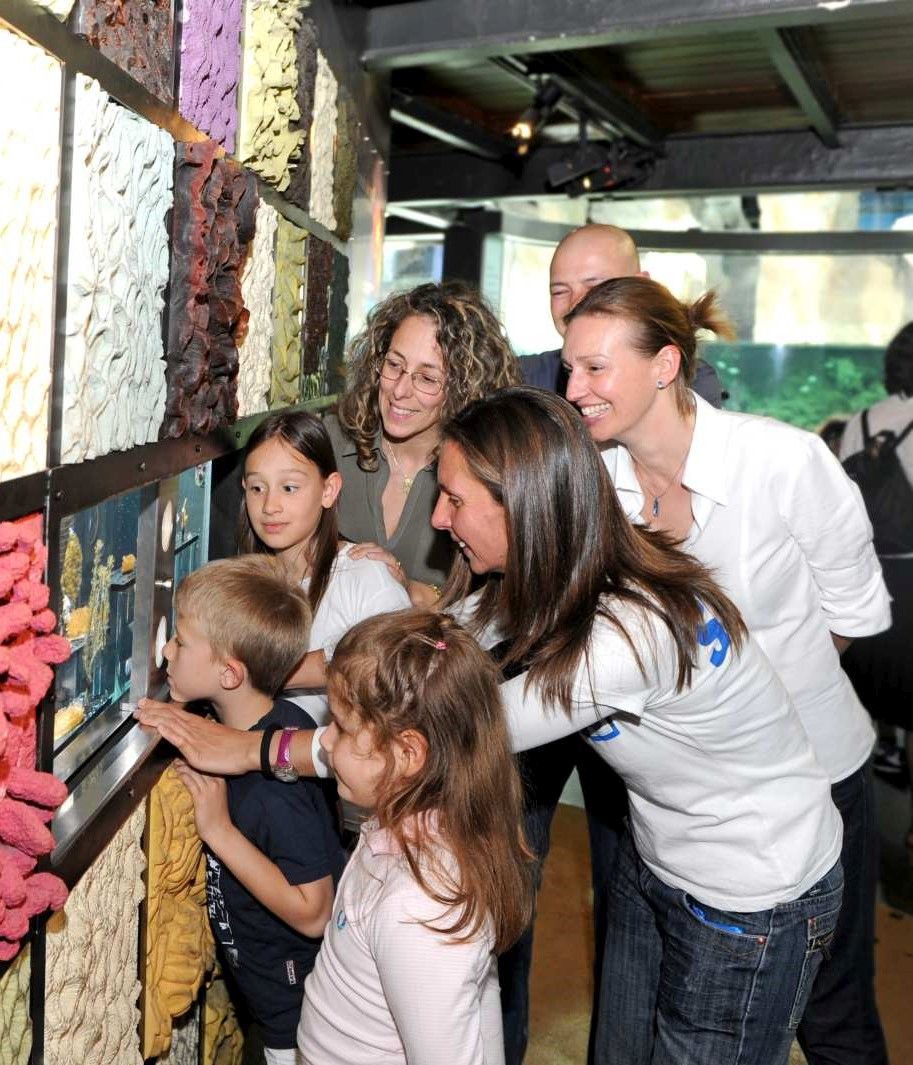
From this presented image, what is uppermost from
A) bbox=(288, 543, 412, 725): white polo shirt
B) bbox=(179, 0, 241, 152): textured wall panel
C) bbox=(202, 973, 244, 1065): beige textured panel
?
bbox=(179, 0, 241, 152): textured wall panel

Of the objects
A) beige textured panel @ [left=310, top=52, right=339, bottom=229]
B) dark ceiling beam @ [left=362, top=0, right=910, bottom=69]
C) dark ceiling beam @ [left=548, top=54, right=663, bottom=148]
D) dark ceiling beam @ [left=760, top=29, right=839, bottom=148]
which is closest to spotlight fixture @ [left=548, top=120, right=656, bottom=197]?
dark ceiling beam @ [left=548, top=54, right=663, bottom=148]

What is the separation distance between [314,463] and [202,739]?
24.1 inches

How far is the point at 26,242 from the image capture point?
1.02m

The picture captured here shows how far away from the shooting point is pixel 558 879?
12.9ft

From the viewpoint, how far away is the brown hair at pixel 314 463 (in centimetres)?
203

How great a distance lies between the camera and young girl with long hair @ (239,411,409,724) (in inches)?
79.8

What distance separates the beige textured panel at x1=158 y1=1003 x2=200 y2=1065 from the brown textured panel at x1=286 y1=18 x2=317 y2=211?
5.22 feet

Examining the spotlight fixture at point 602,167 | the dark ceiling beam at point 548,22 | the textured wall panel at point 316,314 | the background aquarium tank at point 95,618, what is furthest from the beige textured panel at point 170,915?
the spotlight fixture at point 602,167

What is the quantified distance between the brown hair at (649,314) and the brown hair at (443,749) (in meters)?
0.71

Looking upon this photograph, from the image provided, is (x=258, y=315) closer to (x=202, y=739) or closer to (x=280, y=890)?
(x=202, y=739)

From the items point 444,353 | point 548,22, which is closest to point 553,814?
point 444,353

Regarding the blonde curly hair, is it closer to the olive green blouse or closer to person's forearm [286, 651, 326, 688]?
the olive green blouse

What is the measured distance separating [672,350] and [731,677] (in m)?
0.65

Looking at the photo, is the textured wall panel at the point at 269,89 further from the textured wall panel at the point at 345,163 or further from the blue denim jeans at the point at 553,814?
the blue denim jeans at the point at 553,814
